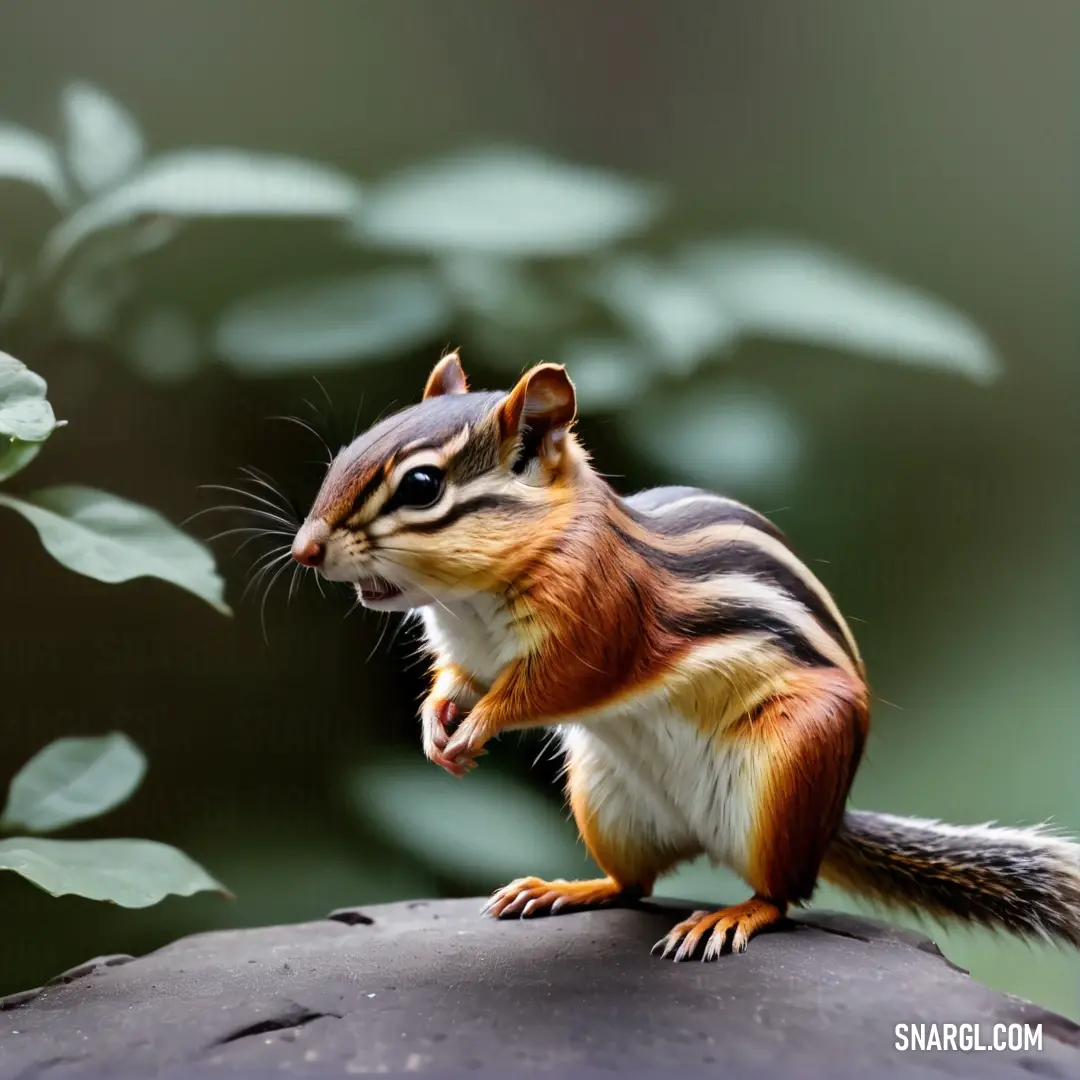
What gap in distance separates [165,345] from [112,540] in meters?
0.38

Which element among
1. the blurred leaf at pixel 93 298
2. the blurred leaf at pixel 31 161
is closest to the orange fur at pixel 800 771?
the blurred leaf at pixel 93 298

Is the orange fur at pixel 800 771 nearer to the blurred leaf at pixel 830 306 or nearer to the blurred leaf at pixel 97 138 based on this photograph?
the blurred leaf at pixel 830 306

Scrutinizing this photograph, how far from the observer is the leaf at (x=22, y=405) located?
123 centimetres

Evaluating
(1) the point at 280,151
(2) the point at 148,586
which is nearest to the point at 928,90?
(1) the point at 280,151

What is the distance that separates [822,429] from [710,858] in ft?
2.30

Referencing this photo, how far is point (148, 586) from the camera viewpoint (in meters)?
1.81

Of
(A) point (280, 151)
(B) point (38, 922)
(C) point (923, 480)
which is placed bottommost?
(B) point (38, 922)

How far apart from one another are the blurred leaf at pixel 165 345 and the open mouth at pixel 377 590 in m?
0.73

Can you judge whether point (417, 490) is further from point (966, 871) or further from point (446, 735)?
point (966, 871)

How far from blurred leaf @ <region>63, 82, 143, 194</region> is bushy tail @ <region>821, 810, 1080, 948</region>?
1.41 m

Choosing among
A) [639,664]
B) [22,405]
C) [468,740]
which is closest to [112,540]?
[22,405]

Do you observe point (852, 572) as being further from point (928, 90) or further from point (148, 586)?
point (148, 586)

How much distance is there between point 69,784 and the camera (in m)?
1.57

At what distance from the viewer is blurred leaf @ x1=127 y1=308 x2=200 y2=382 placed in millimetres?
1729
